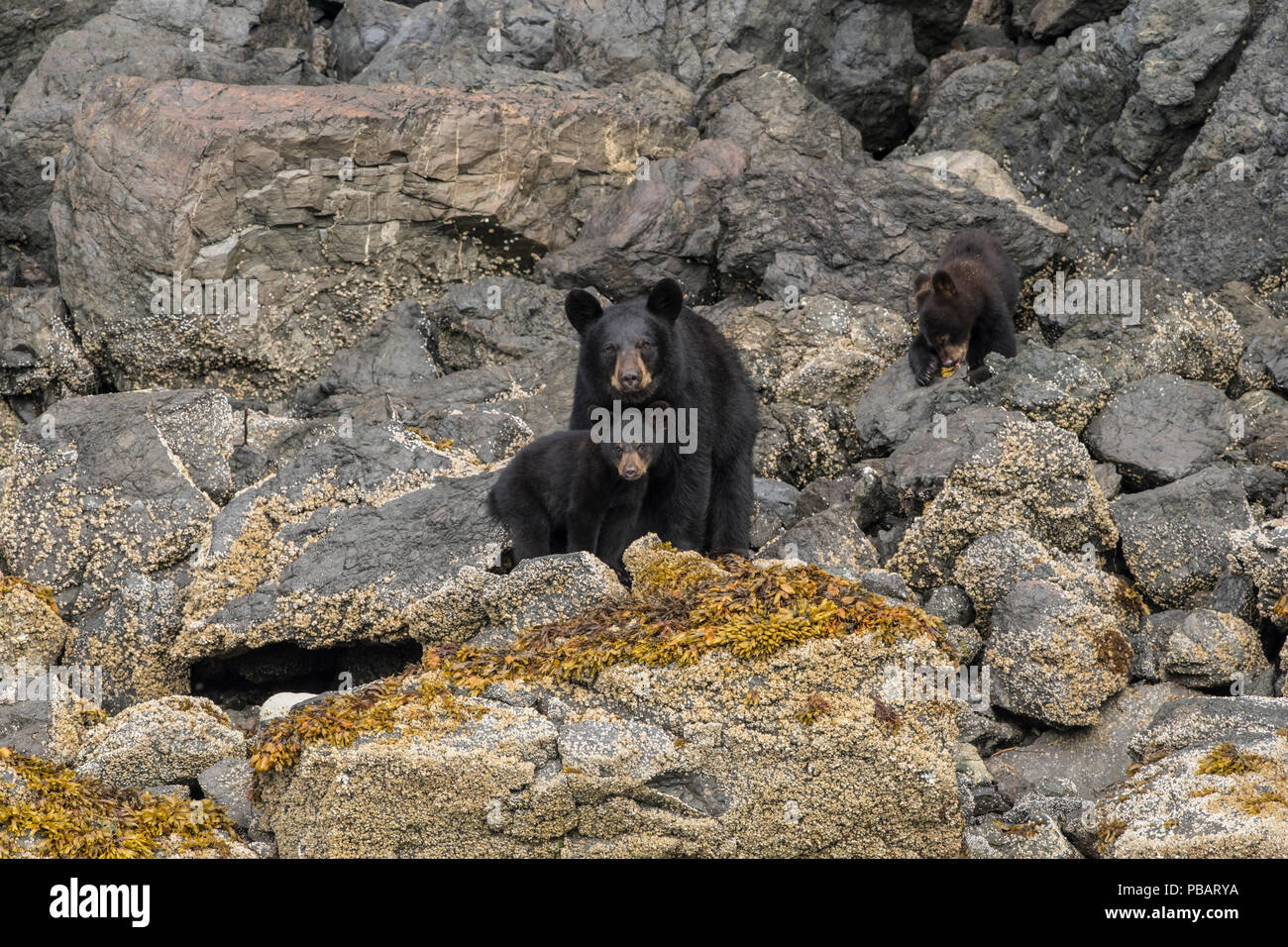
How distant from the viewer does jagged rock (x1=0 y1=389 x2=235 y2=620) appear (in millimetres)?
9336

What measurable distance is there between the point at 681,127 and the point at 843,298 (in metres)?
2.85

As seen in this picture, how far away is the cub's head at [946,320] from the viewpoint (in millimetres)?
11664

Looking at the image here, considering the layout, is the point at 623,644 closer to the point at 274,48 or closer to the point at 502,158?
the point at 502,158

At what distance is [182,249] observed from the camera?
12.6 m

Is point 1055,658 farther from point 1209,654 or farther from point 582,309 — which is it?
point 582,309

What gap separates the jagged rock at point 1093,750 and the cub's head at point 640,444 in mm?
2477

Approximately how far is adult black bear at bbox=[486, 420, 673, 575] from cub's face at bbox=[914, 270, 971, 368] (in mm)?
3636

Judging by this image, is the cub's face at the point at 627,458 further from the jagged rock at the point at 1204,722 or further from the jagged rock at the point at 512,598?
the jagged rock at the point at 1204,722

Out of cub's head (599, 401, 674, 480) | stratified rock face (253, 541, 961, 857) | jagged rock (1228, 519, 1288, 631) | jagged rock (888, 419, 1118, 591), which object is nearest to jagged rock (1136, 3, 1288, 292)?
jagged rock (888, 419, 1118, 591)

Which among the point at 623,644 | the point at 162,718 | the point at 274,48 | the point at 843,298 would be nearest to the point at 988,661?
the point at 623,644

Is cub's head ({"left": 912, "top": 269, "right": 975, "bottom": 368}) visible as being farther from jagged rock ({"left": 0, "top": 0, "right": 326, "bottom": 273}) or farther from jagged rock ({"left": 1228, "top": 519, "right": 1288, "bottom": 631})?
jagged rock ({"left": 0, "top": 0, "right": 326, "bottom": 273})

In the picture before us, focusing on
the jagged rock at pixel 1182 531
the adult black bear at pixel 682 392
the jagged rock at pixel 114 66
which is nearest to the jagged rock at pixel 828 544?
the adult black bear at pixel 682 392

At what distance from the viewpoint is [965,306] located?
11.9 meters

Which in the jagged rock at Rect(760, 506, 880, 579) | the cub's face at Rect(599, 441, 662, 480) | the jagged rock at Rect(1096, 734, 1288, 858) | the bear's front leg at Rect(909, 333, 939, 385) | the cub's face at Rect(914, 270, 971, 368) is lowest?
the jagged rock at Rect(1096, 734, 1288, 858)
